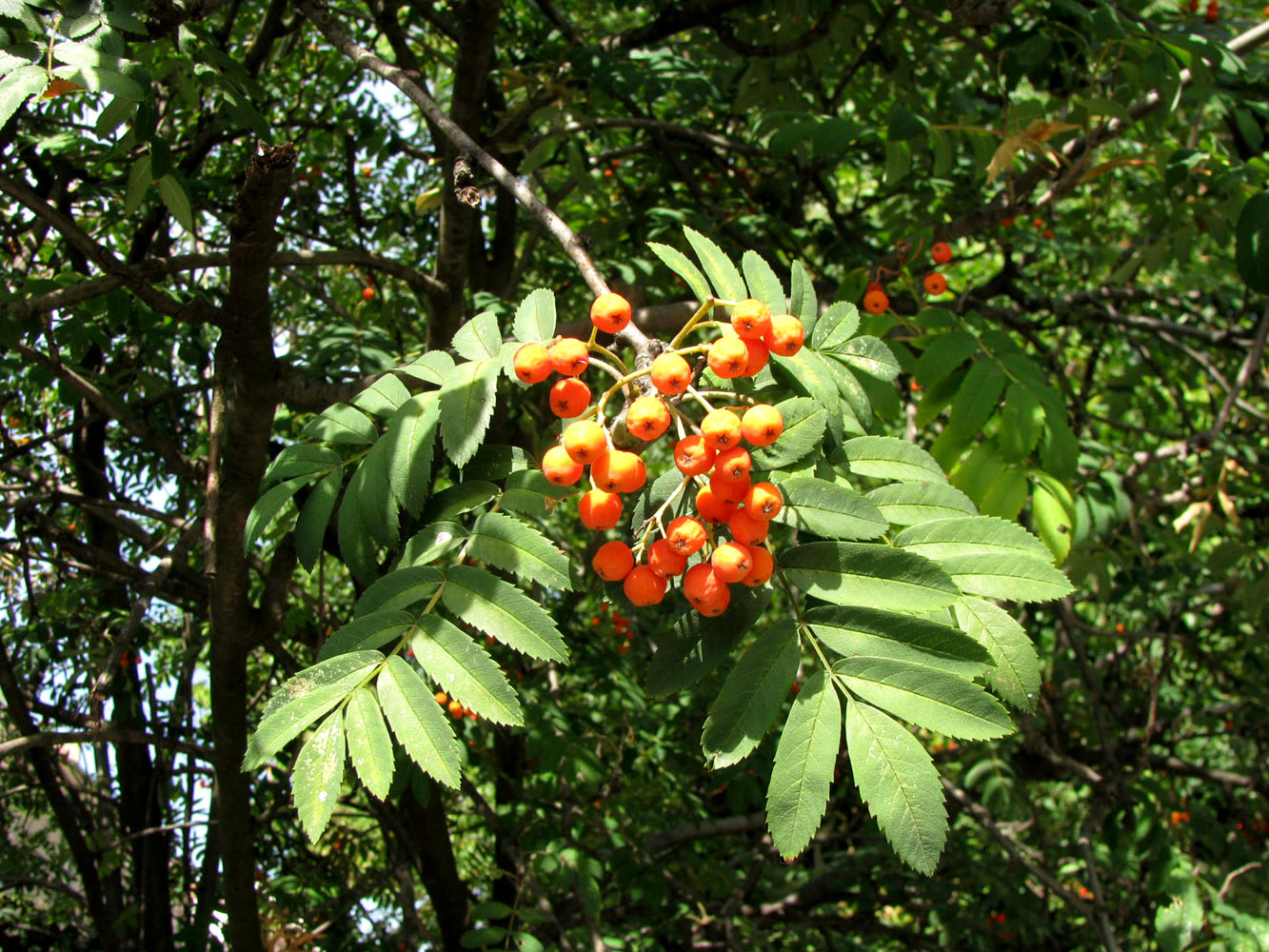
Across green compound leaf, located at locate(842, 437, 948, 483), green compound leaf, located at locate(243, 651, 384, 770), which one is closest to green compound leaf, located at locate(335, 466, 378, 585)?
green compound leaf, located at locate(243, 651, 384, 770)

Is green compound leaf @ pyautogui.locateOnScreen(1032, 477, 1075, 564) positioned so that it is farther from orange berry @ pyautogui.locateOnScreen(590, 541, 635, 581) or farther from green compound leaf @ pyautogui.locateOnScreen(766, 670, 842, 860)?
orange berry @ pyautogui.locateOnScreen(590, 541, 635, 581)

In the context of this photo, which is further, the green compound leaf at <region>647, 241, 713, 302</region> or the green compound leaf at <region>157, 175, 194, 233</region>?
the green compound leaf at <region>157, 175, 194, 233</region>

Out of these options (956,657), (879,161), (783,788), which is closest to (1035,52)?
(879,161)

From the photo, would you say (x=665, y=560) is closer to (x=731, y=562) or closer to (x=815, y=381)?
(x=731, y=562)

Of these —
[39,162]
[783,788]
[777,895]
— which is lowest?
[777,895]

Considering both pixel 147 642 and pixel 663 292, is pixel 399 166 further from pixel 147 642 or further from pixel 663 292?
pixel 147 642

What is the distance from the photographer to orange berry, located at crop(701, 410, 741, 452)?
1.12 metres

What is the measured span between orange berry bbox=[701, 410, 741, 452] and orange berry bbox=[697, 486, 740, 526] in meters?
0.09

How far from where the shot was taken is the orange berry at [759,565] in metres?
1.20

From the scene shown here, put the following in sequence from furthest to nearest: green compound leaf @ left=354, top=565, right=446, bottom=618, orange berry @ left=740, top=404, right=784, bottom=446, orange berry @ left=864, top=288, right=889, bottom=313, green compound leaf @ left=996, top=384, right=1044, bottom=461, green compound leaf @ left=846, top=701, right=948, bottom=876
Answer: orange berry @ left=864, top=288, right=889, bottom=313, green compound leaf @ left=996, top=384, right=1044, bottom=461, green compound leaf @ left=354, top=565, right=446, bottom=618, orange berry @ left=740, top=404, right=784, bottom=446, green compound leaf @ left=846, top=701, right=948, bottom=876

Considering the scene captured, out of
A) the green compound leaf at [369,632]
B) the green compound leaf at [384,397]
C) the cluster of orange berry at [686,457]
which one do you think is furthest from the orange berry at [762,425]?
the green compound leaf at [384,397]

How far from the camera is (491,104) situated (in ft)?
12.4

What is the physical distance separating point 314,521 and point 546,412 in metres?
2.07

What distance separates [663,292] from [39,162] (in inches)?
86.4
